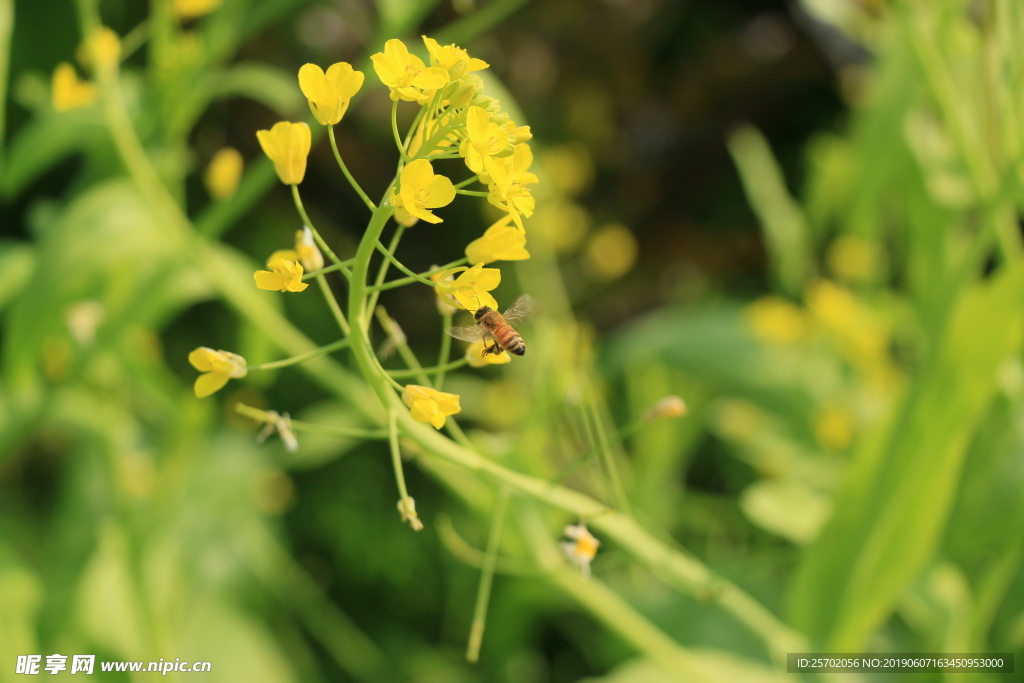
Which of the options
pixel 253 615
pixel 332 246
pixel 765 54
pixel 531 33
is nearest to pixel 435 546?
pixel 253 615

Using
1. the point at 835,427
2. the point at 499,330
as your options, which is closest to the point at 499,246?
the point at 499,330

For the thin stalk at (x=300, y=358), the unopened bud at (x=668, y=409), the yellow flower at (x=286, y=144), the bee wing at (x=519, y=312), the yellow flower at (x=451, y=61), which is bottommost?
the unopened bud at (x=668, y=409)

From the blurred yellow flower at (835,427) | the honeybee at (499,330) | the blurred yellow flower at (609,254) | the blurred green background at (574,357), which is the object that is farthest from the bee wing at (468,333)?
the blurred yellow flower at (609,254)

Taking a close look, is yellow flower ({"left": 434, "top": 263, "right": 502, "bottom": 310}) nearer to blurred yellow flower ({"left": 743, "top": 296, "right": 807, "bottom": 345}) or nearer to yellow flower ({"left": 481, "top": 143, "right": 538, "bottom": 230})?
yellow flower ({"left": 481, "top": 143, "right": 538, "bottom": 230})

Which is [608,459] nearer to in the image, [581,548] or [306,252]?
[581,548]

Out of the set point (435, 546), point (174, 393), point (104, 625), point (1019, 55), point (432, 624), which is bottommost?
point (432, 624)

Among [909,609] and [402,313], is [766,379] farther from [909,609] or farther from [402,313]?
[402,313]

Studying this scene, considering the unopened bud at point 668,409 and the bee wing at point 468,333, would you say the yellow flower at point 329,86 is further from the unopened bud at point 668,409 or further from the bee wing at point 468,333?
the unopened bud at point 668,409
